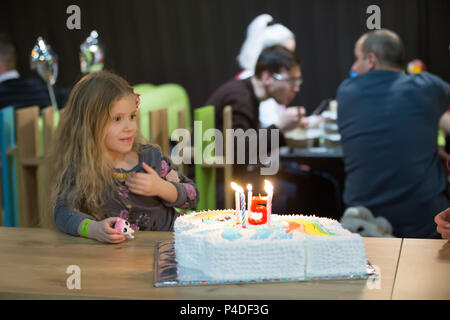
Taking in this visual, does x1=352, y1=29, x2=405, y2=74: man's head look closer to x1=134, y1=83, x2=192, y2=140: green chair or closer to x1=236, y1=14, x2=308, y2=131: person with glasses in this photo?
x1=236, y1=14, x2=308, y2=131: person with glasses

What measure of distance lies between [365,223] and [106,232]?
4.32 feet

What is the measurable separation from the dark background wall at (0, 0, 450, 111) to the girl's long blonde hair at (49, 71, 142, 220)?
3547 mm

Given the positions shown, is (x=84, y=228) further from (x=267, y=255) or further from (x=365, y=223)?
(x=365, y=223)

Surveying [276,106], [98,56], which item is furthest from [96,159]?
[276,106]

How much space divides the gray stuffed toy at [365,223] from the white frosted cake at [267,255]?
1294mm

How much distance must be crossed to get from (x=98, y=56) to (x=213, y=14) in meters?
2.33

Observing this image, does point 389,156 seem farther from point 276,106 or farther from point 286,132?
point 276,106

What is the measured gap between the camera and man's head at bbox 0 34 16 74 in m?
4.56

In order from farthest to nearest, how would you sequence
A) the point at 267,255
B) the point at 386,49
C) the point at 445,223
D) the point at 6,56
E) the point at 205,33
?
the point at 205,33, the point at 6,56, the point at 386,49, the point at 445,223, the point at 267,255

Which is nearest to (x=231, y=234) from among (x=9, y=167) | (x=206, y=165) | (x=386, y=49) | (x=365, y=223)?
(x=365, y=223)

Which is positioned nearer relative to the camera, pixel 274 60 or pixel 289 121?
pixel 274 60

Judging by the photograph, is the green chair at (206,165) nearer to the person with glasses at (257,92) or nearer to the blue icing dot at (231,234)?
the person with glasses at (257,92)

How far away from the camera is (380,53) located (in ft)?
10.2

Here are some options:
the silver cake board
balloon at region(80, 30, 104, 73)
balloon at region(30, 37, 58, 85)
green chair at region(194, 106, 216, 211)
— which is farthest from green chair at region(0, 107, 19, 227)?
the silver cake board
